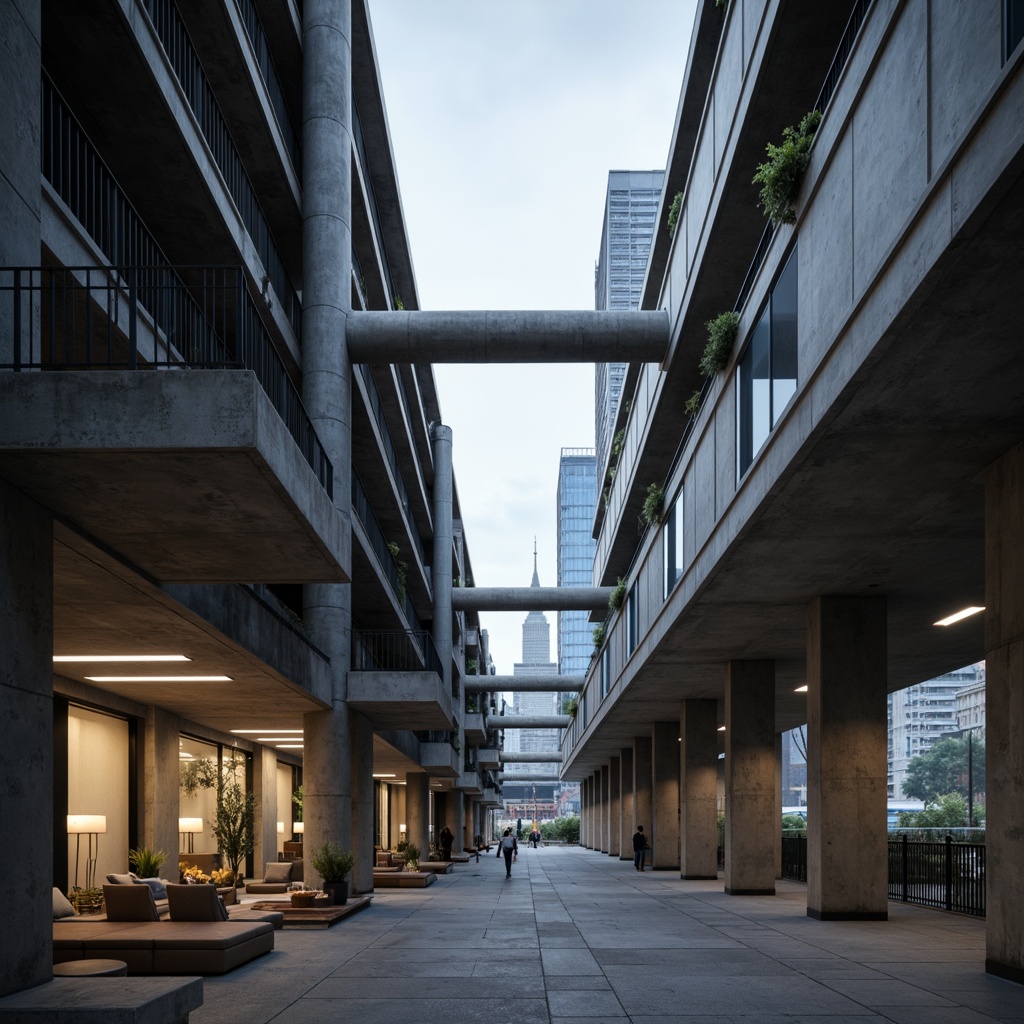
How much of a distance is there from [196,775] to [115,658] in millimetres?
11458

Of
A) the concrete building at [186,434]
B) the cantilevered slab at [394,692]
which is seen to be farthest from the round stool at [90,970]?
the cantilevered slab at [394,692]

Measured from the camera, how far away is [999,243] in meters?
8.11

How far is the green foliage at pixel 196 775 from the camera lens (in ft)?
90.4

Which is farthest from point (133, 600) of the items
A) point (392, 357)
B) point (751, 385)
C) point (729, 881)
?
point (729, 881)

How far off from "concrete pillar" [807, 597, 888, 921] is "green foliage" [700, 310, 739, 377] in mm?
4585

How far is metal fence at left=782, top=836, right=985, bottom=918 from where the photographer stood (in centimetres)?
2106

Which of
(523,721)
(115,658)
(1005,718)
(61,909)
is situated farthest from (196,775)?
(523,721)

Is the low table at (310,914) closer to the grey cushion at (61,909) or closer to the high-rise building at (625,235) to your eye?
the grey cushion at (61,909)

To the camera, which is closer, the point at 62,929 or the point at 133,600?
the point at 133,600

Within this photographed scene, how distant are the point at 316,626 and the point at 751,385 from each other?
37.5 feet

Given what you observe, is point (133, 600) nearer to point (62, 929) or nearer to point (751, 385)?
point (62, 929)

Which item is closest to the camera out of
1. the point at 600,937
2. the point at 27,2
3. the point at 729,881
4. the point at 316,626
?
the point at 27,2

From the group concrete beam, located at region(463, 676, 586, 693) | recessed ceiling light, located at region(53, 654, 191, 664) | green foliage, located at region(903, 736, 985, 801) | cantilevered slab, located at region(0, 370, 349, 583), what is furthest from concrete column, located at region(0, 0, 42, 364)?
green foliage, located at region(903, 736, 985, 801)

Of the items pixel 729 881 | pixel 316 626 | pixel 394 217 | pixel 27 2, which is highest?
pixel 394 217
